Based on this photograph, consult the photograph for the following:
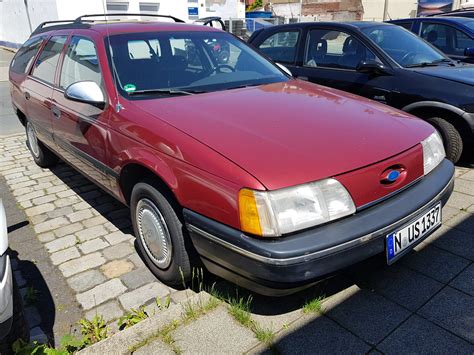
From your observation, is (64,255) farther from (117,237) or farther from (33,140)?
(33,140)

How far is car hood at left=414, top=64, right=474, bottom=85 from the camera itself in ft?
13.3

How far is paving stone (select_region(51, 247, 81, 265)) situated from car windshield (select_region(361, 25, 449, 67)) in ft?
12.4

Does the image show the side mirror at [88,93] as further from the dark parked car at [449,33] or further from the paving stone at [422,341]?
the dark parked car at [449,33]

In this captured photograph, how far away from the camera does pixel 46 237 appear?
338cm

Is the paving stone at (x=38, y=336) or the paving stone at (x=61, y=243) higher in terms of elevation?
the paving stone at (x=38, y=336)

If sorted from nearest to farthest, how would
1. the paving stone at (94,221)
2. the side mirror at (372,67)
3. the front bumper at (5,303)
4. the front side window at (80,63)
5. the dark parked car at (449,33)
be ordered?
the front bumper at (5,303), the front side window at (80,63), the paving stone at (94,221), the side mirror at (372,67), the dark parked car at (449,33)

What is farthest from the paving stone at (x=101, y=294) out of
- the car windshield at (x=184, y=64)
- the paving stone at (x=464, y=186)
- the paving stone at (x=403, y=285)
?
the paving stone at (x=464, y=186)

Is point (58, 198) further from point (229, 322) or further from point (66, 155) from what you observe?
point (229, 322)

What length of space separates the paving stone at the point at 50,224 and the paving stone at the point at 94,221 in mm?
182

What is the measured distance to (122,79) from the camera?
2805 millimetres

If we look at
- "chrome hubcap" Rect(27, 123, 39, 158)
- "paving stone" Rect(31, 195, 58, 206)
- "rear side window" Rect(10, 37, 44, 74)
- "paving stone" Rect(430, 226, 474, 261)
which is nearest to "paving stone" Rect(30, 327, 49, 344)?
"paving stone" Rect(31, 195, 58, 206)

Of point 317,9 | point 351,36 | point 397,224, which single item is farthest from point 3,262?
point 317,9

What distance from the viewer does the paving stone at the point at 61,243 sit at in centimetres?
320

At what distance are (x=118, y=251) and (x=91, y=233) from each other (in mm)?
439
